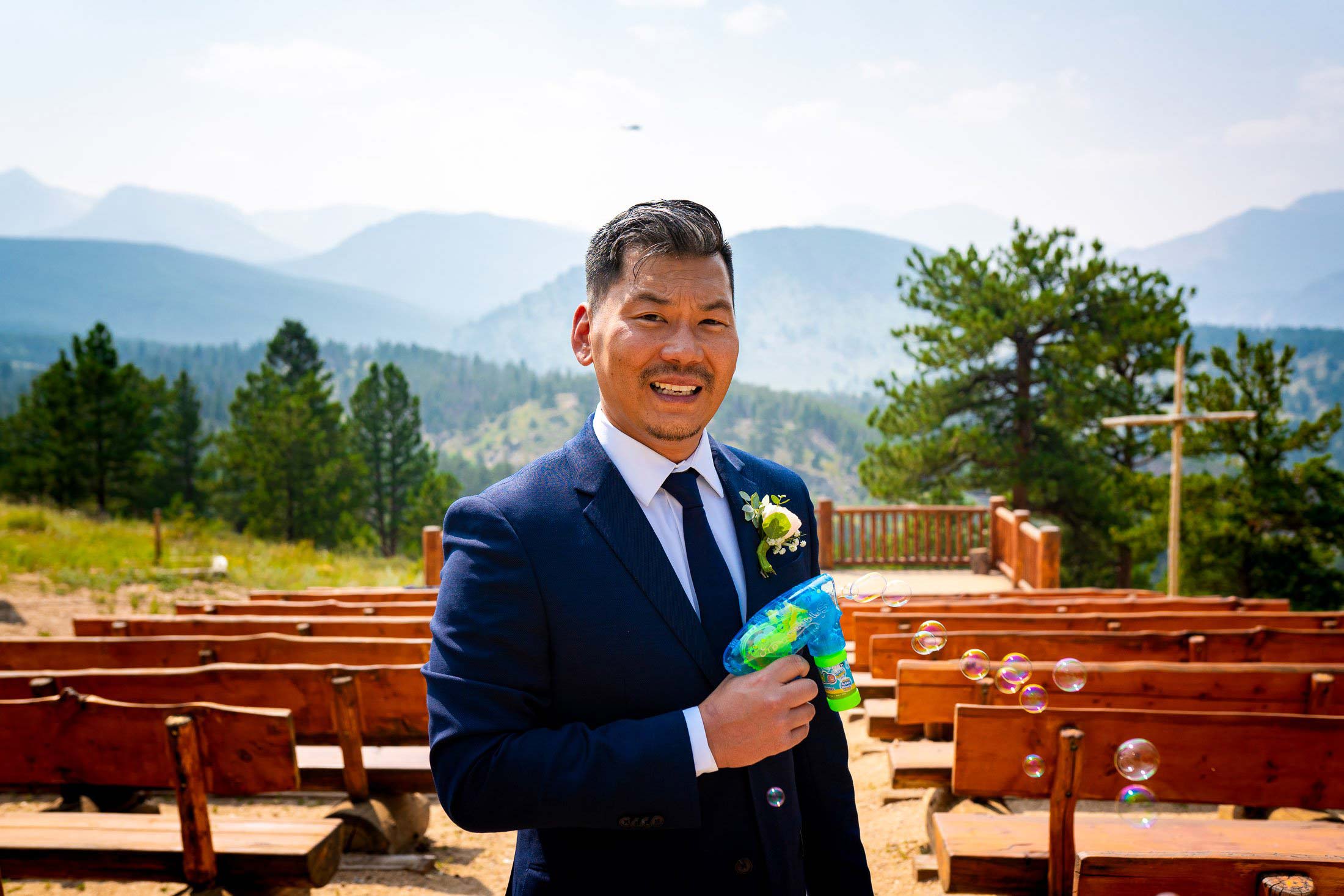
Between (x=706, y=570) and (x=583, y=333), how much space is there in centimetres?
61

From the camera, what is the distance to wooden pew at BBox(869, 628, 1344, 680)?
13.5 feet

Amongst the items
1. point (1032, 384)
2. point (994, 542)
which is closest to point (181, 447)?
point (1032, 384)

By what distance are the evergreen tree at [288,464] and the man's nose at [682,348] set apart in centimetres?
5135

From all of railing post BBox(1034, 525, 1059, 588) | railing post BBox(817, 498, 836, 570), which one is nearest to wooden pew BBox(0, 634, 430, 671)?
railing post BBox(1034, 525, 1059, 588)

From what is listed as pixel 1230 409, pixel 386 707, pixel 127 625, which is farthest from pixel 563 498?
pixel 1230 409

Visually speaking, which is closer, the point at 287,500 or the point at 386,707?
the point at 386,707

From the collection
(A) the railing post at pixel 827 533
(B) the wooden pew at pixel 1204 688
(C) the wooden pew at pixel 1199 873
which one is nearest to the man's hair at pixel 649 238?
(C) the wooden pew at pixel 1199 873

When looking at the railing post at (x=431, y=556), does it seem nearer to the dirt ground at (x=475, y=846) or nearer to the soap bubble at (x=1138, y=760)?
the dirt ground at (x=475, y=846)

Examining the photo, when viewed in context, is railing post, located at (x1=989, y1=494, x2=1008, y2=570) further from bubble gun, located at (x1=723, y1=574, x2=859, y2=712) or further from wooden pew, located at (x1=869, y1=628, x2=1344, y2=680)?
bubble gun, located at (x1=723, y1=574, x2=859, y2=712)

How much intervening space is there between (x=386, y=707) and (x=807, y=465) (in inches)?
7441

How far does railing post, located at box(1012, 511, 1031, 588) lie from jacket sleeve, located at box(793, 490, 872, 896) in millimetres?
10014

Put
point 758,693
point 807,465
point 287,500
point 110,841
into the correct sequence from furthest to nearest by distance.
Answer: point 807,465
point 287,500
point 110,841
point 758,693

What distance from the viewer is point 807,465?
191m

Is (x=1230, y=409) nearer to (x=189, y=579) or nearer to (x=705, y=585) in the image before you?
(x=189, y=579)
